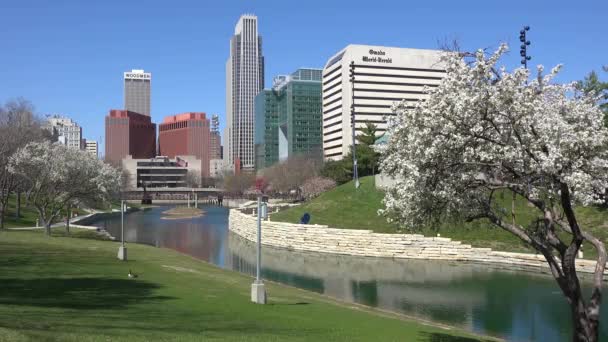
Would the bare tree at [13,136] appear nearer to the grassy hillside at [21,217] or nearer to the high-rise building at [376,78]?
the grassy hillside at [21,217]

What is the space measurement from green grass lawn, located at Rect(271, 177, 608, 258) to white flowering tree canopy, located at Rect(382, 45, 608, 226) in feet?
69.0

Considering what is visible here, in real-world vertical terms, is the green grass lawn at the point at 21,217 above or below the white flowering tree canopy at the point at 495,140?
below

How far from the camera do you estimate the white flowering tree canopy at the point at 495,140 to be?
13.7m

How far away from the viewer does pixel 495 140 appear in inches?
575

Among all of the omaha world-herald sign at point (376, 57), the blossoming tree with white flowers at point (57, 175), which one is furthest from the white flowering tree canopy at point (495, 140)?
the omaha world-herald sign at point (376, 57)

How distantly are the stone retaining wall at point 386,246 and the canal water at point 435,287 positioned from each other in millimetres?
1243

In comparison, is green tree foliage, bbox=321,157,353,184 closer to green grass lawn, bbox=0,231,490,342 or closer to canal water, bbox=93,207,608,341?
canal water, bbox=93,207,608,341

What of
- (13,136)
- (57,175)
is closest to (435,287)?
(57,175)

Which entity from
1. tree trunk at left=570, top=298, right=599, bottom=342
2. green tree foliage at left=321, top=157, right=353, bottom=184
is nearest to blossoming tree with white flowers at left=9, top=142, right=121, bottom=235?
green tree foliage at left=321, top=157, right=353, bottom=184

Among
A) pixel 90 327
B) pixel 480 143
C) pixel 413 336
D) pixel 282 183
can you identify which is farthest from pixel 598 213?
pixel 282 183

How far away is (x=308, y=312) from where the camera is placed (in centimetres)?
2208

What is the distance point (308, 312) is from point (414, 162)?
Result: 10.0 metres

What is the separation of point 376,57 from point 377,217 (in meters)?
138

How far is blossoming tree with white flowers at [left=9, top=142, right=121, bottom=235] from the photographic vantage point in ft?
173
